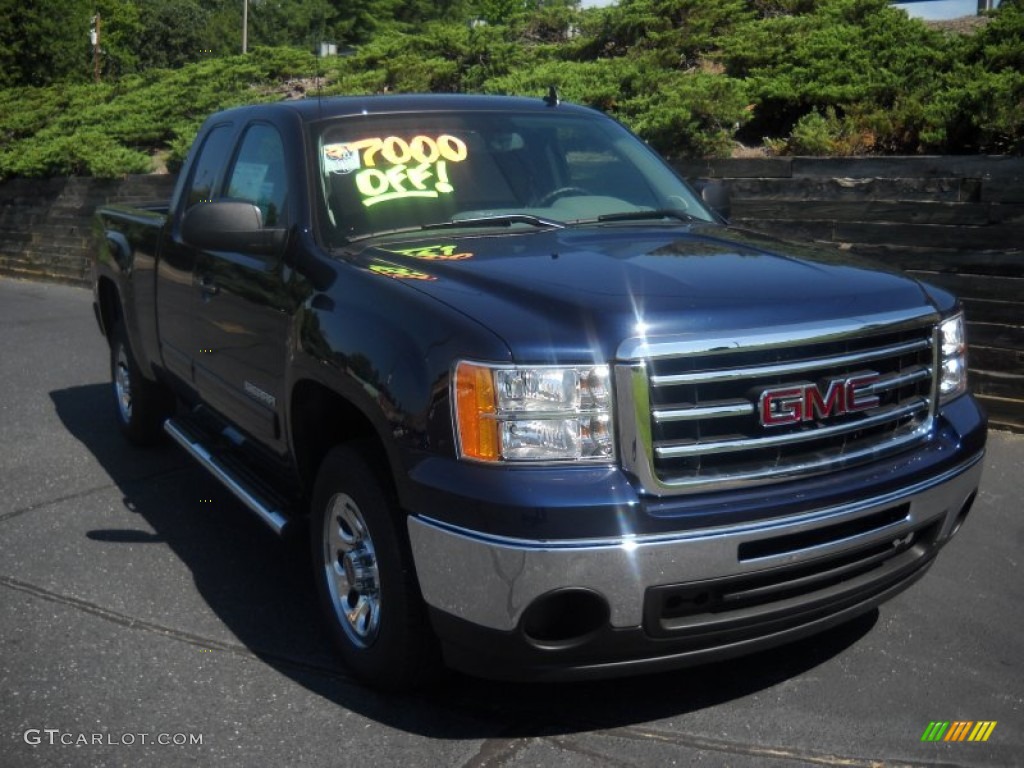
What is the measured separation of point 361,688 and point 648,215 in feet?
7.00

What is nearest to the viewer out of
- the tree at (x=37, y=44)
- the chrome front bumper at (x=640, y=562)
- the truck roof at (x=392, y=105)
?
the chrome front bumper at (x=640, y=562)

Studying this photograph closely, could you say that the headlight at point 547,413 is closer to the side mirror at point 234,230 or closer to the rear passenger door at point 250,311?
the rear passenger door at point 250,311

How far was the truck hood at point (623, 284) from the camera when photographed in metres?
3.18

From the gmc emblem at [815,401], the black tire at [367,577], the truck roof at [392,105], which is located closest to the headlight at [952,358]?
the gmc emblem at [815,401]

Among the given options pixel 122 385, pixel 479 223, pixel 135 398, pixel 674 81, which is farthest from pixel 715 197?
pixel 674 81

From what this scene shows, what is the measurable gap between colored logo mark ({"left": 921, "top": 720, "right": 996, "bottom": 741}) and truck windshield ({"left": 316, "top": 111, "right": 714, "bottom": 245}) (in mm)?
2135

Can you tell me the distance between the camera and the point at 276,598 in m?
4.68

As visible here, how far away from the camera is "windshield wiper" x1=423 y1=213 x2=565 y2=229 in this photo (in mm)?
4355

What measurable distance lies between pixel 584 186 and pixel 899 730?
2.41 metres

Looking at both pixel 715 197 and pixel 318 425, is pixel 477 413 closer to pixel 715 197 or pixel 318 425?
pixel 318 425

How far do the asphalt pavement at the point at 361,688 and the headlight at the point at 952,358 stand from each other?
96 centimetres

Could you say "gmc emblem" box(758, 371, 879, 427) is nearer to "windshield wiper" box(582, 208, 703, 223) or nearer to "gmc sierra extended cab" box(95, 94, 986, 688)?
"gmc sierra extended cab" box(95, 94, 986, 688)

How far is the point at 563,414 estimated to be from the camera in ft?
10.2

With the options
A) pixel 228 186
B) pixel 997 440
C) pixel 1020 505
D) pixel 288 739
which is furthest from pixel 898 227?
pixel 288 739
